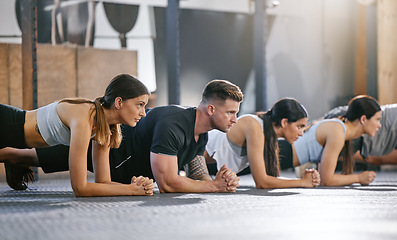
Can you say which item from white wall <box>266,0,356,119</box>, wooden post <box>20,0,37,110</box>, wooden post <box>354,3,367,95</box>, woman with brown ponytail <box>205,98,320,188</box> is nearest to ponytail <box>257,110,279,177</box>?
woman with brown ponytail <box>205,98,320,188</box>

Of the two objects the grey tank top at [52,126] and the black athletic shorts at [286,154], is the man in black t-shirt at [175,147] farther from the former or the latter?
the black athletic shorts at [286,154]

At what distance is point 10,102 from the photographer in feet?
12.2

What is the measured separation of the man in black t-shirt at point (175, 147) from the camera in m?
2.23

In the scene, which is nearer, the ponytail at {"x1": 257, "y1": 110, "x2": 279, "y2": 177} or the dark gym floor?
the dark gym floor

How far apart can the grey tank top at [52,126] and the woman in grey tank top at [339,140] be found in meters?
1.45

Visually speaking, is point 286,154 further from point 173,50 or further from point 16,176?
point 16,176

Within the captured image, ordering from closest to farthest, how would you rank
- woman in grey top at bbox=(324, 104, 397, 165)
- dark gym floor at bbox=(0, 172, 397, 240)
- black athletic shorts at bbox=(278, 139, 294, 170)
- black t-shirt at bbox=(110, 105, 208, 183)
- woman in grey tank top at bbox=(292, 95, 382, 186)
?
1. dark gym floor at bbox=(0, 172, 397, 240)
2. black t-shirt at bbox=(110, 105, 208, 183)
3. woman in grey tank top at bbox=(292, 95, 382, 186)
4. black athletic shorts at bbox=(278, 139, 294, 170)
5. woman in grey top at bbox=(324, 104, 397, 165)

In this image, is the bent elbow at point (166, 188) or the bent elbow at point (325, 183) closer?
the bent elbow at point (166, 188)

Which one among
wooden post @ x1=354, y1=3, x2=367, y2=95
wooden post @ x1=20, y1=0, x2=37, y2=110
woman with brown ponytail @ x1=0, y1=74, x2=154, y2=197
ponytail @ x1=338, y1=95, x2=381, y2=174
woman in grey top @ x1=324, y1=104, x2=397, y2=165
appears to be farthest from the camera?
wooden post @ x1=354, y1=3, x2=367, y2=95

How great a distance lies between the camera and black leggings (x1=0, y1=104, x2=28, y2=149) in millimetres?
Answer: 2211

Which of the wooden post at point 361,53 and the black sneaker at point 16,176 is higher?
the wooden post at point 361,53

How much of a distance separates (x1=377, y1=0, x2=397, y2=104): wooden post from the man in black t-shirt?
3477mm

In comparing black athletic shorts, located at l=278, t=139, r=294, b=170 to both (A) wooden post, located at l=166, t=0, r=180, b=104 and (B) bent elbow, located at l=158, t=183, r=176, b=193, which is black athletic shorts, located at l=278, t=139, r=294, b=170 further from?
(B) bent elbow, located at l=158, t=183, r=176, b=193

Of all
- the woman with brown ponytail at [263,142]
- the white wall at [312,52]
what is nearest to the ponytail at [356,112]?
the woman with brown ponytail at [263,142]
